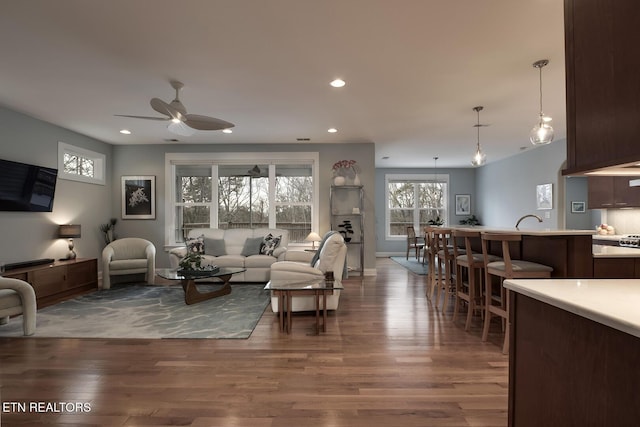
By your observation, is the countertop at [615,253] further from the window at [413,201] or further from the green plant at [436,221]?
the window at [413,201]

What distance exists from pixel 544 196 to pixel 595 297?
6.79m

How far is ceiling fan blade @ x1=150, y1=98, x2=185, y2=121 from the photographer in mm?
3217

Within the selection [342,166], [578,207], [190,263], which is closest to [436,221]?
→ [578,207]

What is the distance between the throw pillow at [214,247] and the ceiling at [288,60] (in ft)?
7.17

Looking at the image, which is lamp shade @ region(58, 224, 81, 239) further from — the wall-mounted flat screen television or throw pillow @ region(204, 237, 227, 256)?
throw pillow @ region(204, 237, 227, 256)

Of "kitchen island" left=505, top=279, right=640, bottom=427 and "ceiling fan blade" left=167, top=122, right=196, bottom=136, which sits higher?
"ceiling fan blade" left=167, top=122, right=196, bottom=136

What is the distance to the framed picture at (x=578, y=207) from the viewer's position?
21.0 ft

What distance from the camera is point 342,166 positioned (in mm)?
6602

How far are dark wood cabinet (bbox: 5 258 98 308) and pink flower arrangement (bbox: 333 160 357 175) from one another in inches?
180

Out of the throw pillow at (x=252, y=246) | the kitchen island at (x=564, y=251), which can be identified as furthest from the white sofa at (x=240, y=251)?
the kitchen island at (x=564, y=251)

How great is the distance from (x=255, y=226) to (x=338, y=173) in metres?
2.09

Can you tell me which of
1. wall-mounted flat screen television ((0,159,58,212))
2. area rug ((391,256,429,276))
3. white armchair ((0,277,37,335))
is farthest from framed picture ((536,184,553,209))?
wall-mounted flat screen television ((0,159,58,212))

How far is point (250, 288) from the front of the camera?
5.35 m

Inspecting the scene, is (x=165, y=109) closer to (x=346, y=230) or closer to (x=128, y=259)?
(x=128, y=259)
